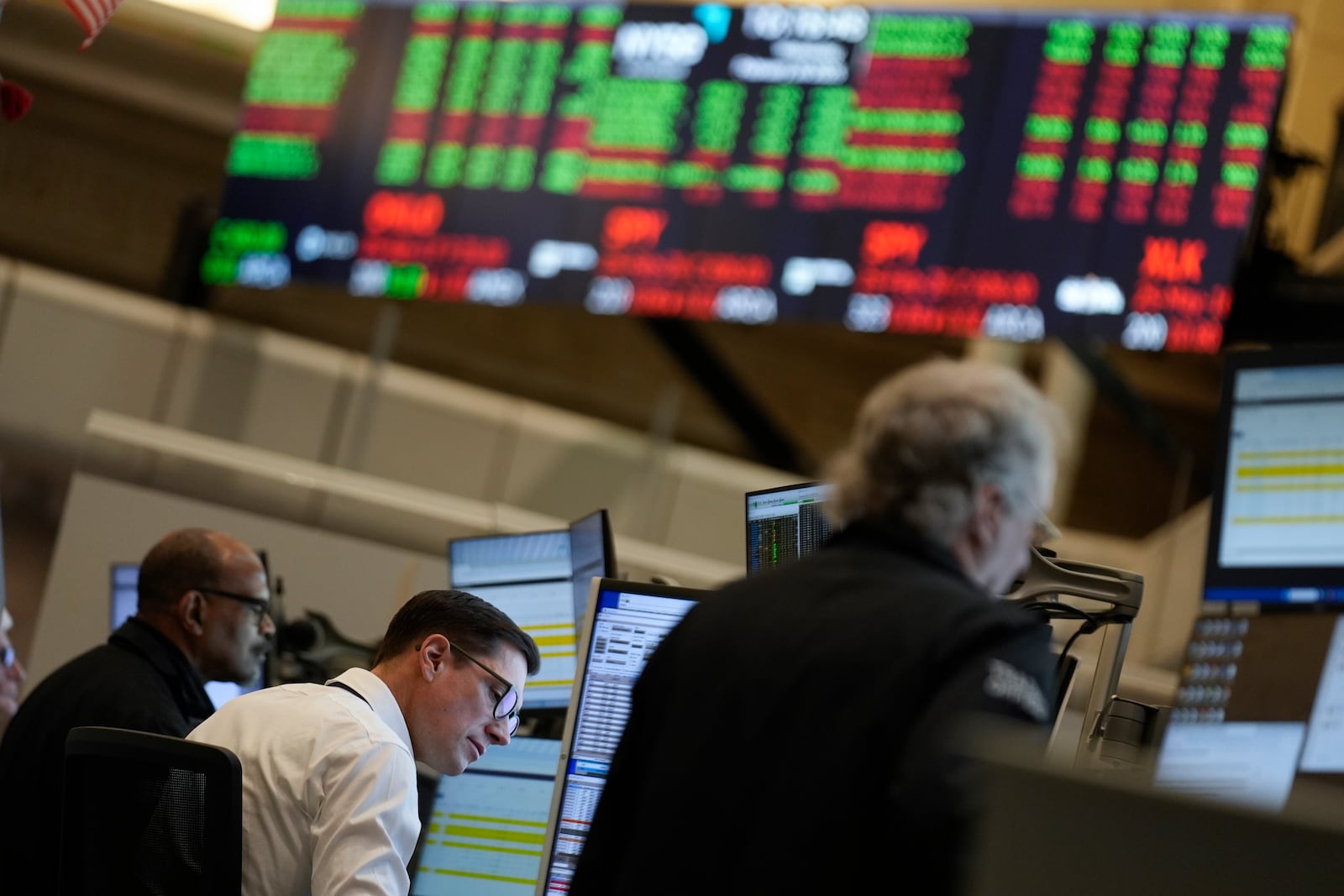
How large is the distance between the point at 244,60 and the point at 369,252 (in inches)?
82.3

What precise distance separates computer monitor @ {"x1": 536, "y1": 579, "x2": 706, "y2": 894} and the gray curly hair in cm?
99

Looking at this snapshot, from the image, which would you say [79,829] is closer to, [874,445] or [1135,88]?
[874,445]

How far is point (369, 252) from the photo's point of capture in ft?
20.4

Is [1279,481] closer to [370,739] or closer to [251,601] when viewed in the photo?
[370,739]

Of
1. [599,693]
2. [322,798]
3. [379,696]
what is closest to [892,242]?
[599,693]

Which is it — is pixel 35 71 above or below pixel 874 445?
above

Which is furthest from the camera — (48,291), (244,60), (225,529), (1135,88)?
(244,60)

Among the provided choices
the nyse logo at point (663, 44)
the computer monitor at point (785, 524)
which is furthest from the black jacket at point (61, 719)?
the nyse logo at point (663, 44)

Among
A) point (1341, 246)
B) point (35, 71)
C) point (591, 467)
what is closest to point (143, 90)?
point (35, 71)

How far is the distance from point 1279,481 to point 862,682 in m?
0.95

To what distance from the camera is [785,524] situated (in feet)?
8.82

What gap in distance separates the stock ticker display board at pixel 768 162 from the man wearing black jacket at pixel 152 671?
9.38ft

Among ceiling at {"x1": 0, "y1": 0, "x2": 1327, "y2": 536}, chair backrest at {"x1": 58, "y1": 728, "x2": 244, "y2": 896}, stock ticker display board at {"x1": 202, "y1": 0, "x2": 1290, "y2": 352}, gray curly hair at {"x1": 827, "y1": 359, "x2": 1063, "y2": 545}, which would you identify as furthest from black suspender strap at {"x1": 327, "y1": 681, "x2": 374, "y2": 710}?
ceiling at {"x1": 0, "y1": 0, "x2": 1327, "y2": 536}

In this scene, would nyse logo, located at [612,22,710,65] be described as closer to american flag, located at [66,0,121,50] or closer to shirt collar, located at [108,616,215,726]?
american flag, located at [66,0,121,50]
